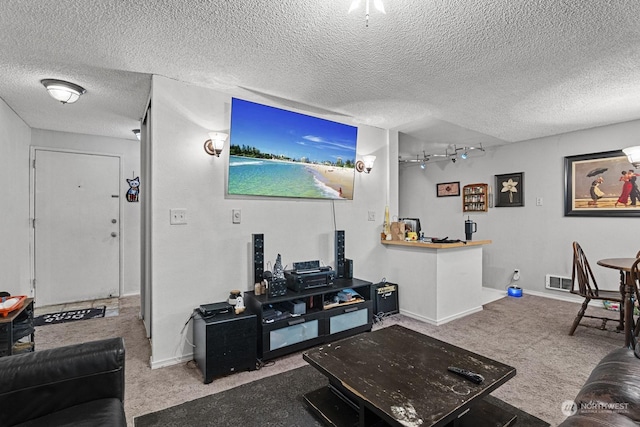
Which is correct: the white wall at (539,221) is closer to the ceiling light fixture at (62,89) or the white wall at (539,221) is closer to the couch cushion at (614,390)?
the couch cushion at (614,390)

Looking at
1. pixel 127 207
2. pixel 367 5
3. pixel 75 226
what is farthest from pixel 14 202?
pixel 367 5

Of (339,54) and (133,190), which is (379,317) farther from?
(133,190)

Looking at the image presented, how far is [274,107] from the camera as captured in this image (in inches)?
120

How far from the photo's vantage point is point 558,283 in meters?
4.46

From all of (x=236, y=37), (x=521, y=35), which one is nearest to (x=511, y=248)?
(x=521, y=35)

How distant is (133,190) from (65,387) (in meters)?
3.77

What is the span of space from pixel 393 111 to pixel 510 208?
9.56 ft

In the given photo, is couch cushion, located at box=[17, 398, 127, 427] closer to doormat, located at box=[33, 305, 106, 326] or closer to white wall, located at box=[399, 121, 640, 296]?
doormat, located at box=[33, 305, 106, 326]

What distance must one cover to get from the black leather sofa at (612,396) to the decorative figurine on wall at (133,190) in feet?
16.7

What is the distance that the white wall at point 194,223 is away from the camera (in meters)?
2.56

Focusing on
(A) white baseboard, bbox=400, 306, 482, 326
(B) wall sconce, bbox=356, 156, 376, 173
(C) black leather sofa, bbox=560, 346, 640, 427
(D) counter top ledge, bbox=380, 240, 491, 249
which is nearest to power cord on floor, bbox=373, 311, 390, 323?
(A) white baseboard, bbox=400, 306, 482, 326

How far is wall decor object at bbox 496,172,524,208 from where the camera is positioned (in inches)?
191

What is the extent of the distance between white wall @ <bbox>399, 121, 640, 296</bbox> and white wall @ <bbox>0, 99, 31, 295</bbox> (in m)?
6.15

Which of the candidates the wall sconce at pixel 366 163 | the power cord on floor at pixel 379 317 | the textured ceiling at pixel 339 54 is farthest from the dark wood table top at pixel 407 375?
the wall sconce at pixel 366 163
